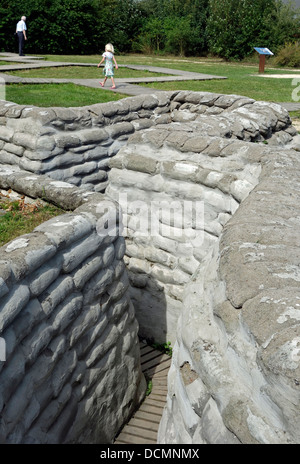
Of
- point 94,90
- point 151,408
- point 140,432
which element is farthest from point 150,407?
point 94,90

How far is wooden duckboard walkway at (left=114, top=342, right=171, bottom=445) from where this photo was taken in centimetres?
401

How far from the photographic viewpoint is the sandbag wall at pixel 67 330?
2.54 metres

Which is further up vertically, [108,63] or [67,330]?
[108,63]

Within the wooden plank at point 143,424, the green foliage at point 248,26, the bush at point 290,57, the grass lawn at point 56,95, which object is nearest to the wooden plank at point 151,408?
the wooden plank at point 143,424

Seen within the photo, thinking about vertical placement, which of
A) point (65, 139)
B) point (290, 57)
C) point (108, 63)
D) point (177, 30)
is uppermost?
point (177, 30)

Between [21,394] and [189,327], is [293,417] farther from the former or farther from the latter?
[21,394]

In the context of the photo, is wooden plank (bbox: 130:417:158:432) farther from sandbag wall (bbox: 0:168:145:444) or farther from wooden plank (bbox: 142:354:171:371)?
wooden plank (bbox: 142:354:171:371)

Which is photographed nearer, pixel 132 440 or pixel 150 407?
pixel 132 440

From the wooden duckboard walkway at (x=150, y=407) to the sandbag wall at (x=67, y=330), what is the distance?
0.34ft

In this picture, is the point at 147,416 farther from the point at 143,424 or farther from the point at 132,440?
the point at 132,440
